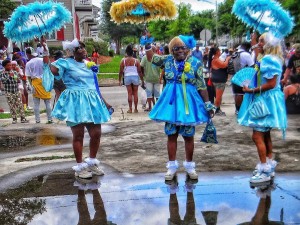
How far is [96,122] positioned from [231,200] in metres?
1.98

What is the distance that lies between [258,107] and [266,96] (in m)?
0.17

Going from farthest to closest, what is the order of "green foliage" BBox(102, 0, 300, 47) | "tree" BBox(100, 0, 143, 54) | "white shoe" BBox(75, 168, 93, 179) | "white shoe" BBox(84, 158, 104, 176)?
"tree" BBox(100, 0, 143, 54)
"green foliage" BBox(102, 0, 300, 47)
"white shoe" BBox(84, 158, 104, 176)
"white shoe" BBox(75, 168, 93, 179)

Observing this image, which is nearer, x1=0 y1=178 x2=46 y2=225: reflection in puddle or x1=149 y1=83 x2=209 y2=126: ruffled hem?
x1=0 y1=178 x2=46 y2=225: reflection in puddle

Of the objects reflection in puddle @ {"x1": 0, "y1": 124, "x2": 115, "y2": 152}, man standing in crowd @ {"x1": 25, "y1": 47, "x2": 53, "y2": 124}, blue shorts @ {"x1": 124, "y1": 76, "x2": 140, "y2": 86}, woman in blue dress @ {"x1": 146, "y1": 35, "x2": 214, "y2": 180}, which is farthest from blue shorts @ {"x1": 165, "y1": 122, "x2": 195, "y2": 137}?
blue shorts @ {"x1": 124, "y1": 76, "x2": 140, "y2": 86}

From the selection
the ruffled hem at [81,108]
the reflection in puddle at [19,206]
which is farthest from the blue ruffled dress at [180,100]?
the reflection in puddle at [19,206]

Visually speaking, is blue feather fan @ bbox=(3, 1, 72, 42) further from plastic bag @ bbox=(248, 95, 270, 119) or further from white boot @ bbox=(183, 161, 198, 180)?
plastic bag @ bbox=(248, 95, 270, 119)

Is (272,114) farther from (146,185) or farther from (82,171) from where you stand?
(82,171)

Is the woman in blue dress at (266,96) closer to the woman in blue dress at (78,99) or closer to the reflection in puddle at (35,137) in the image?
the woman in blue dress at (78,99)

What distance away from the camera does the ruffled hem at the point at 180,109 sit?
545cm

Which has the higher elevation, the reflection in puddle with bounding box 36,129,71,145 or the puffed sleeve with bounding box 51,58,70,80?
the puffed sleeve with bounding box 51,58,70,80

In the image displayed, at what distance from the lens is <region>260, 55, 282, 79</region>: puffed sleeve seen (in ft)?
17.3

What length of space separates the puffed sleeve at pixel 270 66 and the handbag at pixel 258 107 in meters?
0.17

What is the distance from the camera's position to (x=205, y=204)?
188 inches

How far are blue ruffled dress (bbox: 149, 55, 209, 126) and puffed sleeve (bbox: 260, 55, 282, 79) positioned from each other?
77 cm
